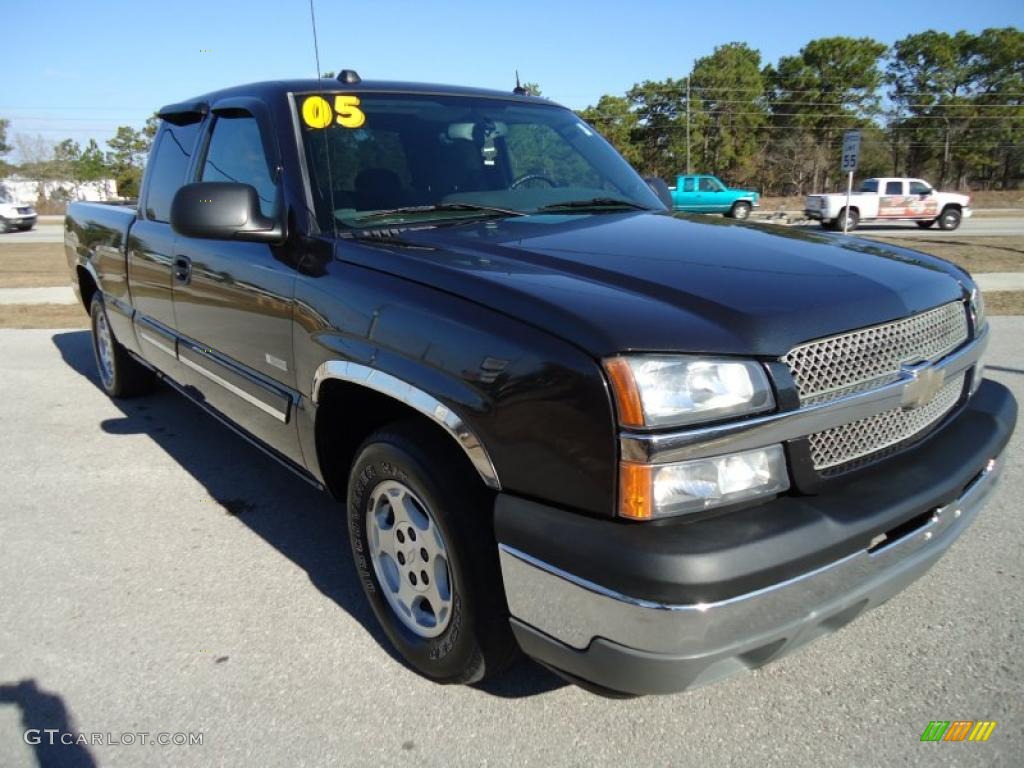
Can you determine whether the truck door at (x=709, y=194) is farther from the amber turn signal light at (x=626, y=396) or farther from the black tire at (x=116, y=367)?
the amber turn signal light at (x=626, y=396)

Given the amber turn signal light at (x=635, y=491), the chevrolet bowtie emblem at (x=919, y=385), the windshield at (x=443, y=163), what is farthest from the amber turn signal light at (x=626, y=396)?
the windshield at (x=443, y=163)

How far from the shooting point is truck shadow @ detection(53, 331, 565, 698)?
277 centimetres

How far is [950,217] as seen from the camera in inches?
984

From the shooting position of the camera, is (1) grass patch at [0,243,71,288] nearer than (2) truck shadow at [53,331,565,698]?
No

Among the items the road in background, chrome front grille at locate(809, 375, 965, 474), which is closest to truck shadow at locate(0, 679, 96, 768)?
chrome front grille at locate(809, 375, 965, 474)

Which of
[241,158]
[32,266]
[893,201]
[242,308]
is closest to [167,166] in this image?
[241,158]

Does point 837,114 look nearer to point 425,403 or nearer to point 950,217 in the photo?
point 950,217

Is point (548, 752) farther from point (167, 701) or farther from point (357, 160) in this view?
point (357, 160)

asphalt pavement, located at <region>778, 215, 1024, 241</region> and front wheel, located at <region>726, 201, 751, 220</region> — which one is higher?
front wheel, located at <region>726, 201, 751, 220</region>

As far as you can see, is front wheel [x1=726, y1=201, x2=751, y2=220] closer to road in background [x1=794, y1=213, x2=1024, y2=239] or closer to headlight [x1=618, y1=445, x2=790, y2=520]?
road in background [x1=794, y1=213, x2=1024, y2=239]

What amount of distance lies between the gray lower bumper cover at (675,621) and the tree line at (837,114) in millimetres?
58143

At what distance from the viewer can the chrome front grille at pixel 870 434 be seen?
1958 mm

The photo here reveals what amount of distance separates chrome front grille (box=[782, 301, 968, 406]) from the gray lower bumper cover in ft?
1.37

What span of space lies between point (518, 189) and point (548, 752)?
217 cm
